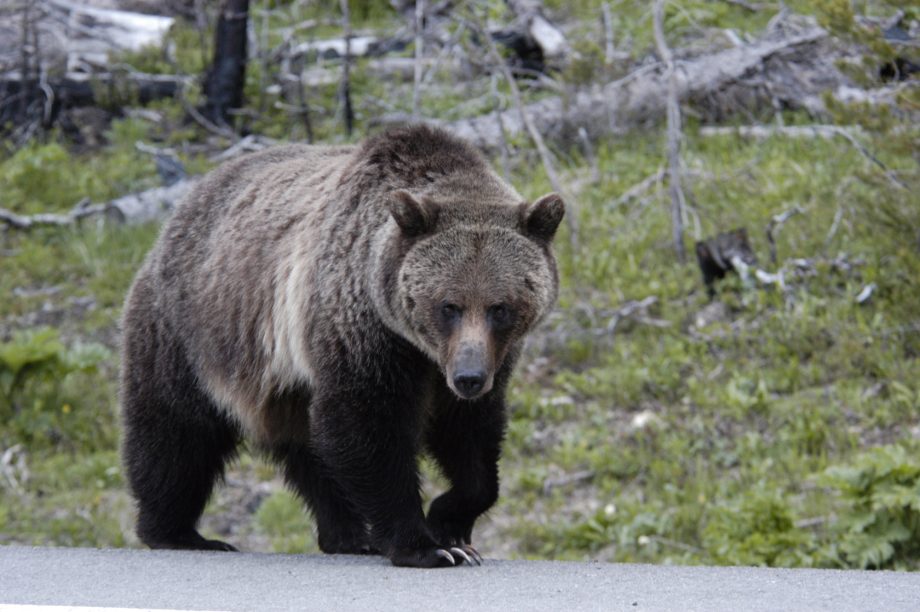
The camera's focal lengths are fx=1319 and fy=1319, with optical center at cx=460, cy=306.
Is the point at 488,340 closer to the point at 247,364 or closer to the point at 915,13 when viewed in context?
the point at 247,364

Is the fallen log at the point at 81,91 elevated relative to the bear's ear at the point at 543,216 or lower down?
lower down

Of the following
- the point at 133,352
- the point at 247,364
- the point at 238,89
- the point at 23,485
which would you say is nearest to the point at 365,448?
the point at 247,364

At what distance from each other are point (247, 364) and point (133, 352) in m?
0.72

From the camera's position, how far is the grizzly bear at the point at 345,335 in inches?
185

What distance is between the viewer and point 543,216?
4.88m

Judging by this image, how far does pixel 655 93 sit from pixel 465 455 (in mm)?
7186

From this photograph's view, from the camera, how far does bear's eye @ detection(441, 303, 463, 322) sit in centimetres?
463

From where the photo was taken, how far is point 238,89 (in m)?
12.7

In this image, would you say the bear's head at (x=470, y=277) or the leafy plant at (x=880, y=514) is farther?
the leafy plant at (x=880, y=514)

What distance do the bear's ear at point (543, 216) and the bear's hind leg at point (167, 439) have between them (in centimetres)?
166

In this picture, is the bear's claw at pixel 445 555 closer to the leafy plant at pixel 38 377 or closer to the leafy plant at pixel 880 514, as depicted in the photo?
the leafy plant at pixel 880 514

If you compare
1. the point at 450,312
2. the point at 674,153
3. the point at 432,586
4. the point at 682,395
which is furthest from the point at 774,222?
the point at 432,586

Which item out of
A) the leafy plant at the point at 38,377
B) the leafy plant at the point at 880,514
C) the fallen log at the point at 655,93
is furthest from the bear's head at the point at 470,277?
the fallen log at the point at 655,93

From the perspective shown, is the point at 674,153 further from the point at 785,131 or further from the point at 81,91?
the point at 81,91
